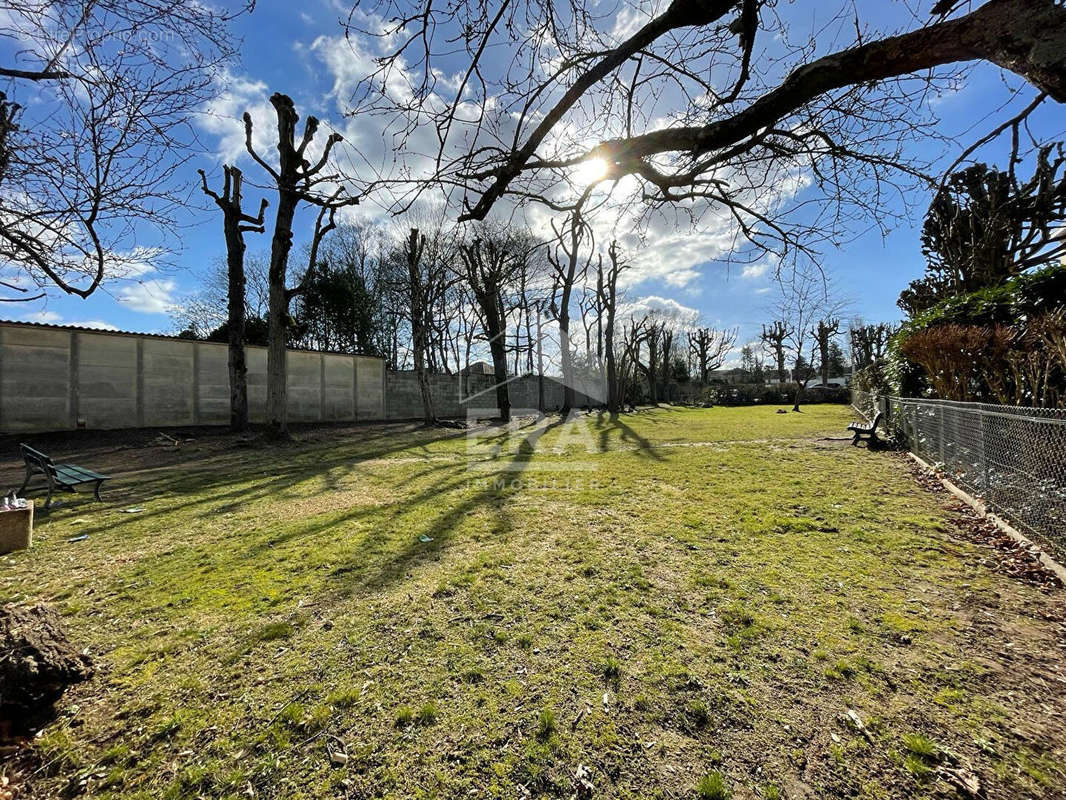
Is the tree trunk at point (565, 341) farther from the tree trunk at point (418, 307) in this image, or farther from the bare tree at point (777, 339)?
the bare tree at point (777, 339)

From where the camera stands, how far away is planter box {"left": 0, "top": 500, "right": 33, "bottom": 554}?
12.5 ft

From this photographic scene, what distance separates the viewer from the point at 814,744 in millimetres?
1711

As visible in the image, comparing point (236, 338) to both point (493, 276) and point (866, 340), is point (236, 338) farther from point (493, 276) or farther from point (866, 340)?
point (866, 340)

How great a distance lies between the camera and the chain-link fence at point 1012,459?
332cm

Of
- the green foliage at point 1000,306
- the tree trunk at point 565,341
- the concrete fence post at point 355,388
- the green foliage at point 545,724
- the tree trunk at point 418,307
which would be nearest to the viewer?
the green foliage at point 545,724

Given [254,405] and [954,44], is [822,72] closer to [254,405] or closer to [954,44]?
[954,44]

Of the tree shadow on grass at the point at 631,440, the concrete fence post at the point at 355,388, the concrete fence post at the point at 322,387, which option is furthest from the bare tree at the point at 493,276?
the concrete fence post at the point at 322,387

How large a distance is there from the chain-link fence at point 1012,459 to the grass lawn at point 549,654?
51 centimetres

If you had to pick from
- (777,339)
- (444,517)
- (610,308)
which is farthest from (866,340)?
(444,517)

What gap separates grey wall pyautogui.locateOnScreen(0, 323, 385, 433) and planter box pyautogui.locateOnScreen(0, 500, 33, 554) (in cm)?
1100

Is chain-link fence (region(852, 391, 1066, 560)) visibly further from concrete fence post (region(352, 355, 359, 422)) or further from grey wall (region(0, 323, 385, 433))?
grey wall (region(0, 323, 385, 433))

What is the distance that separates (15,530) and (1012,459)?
31.9ft

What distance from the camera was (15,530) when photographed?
3.86 metres

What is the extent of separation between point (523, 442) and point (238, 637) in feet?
31.3
